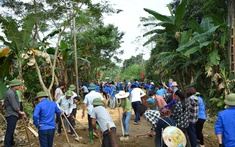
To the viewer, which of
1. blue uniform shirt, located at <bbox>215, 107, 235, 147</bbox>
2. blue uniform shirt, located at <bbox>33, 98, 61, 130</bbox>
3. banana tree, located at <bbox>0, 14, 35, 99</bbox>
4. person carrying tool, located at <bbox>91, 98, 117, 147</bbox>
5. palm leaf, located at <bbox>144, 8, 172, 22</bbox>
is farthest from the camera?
palm leaf, located at <bbox>144, 8, 172, 22</bbox>

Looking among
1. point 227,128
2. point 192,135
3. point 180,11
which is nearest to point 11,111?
point 192,135

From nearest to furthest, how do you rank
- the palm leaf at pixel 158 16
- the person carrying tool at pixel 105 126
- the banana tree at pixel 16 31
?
the person carrying tool at pixel 105 126, the banana tree at pixel 16 31, the palm leaf at pixel 158 16

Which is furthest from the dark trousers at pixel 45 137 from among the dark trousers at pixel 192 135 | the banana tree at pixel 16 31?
the banana tree at pixel 16 31

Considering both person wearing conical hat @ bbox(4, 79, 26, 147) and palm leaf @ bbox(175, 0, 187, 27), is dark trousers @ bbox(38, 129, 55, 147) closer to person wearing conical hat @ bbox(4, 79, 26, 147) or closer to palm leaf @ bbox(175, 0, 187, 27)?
person wearing conical hat @ bbox(4, 79, 26, 147)

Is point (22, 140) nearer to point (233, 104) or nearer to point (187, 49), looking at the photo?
point (233, 104)

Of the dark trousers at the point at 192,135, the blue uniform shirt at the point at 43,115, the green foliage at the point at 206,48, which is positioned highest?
the green foliage at the point at 206,48

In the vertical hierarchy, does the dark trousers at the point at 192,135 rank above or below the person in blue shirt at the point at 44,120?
below

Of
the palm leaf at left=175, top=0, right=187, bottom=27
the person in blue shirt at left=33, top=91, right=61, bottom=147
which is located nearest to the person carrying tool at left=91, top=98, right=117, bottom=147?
the person in blue shirt at left=33, top=91, right=61, bottom=147

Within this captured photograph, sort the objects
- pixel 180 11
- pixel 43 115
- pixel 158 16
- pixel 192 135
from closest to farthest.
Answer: pixel 43 115 → pixel 192 135 → pixel 180 11 → pixel 158 16

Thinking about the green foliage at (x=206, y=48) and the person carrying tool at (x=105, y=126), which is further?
the green foliage at (x=206, y=48)

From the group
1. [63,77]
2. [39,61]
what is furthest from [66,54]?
[39,61]

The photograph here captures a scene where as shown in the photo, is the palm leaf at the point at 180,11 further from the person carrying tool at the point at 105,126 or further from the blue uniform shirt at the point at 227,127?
the blue uniform shirt at the point at 227,127

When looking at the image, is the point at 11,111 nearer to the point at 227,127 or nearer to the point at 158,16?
the point at 227,127

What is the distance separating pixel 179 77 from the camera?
1555cm
